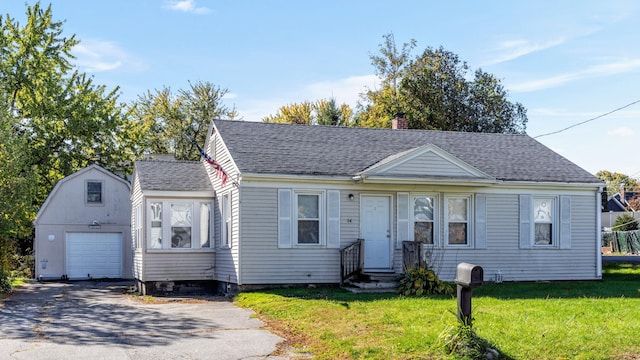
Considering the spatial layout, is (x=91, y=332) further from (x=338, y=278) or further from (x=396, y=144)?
(x=396, y=144)

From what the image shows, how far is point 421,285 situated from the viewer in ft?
51.0

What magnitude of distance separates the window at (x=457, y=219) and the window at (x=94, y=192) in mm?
14335

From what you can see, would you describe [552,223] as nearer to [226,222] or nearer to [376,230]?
[376,230]

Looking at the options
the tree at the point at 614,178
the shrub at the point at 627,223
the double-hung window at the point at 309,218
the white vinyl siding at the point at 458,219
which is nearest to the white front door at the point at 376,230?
the double-hung window at the point at 309,218

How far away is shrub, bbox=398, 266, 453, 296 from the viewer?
15484 millimetres

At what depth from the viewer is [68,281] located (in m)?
25.2

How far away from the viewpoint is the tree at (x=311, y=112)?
149 ft

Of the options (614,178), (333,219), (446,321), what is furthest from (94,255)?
(614,178)

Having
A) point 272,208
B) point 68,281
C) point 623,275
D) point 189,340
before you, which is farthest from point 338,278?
point 68,281

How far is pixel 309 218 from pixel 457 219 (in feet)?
13.7

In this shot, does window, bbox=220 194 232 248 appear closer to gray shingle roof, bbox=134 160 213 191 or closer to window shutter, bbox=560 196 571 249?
gray shingle roof, bbox=134 160 213 191

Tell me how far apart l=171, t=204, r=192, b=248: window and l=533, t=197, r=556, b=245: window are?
965 cm

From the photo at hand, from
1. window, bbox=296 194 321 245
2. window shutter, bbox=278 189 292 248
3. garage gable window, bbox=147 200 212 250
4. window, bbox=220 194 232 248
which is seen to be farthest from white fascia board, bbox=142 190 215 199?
window, bbox=296 194 321 245

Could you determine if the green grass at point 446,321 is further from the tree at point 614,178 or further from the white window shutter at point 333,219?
the tree at point 614,178
